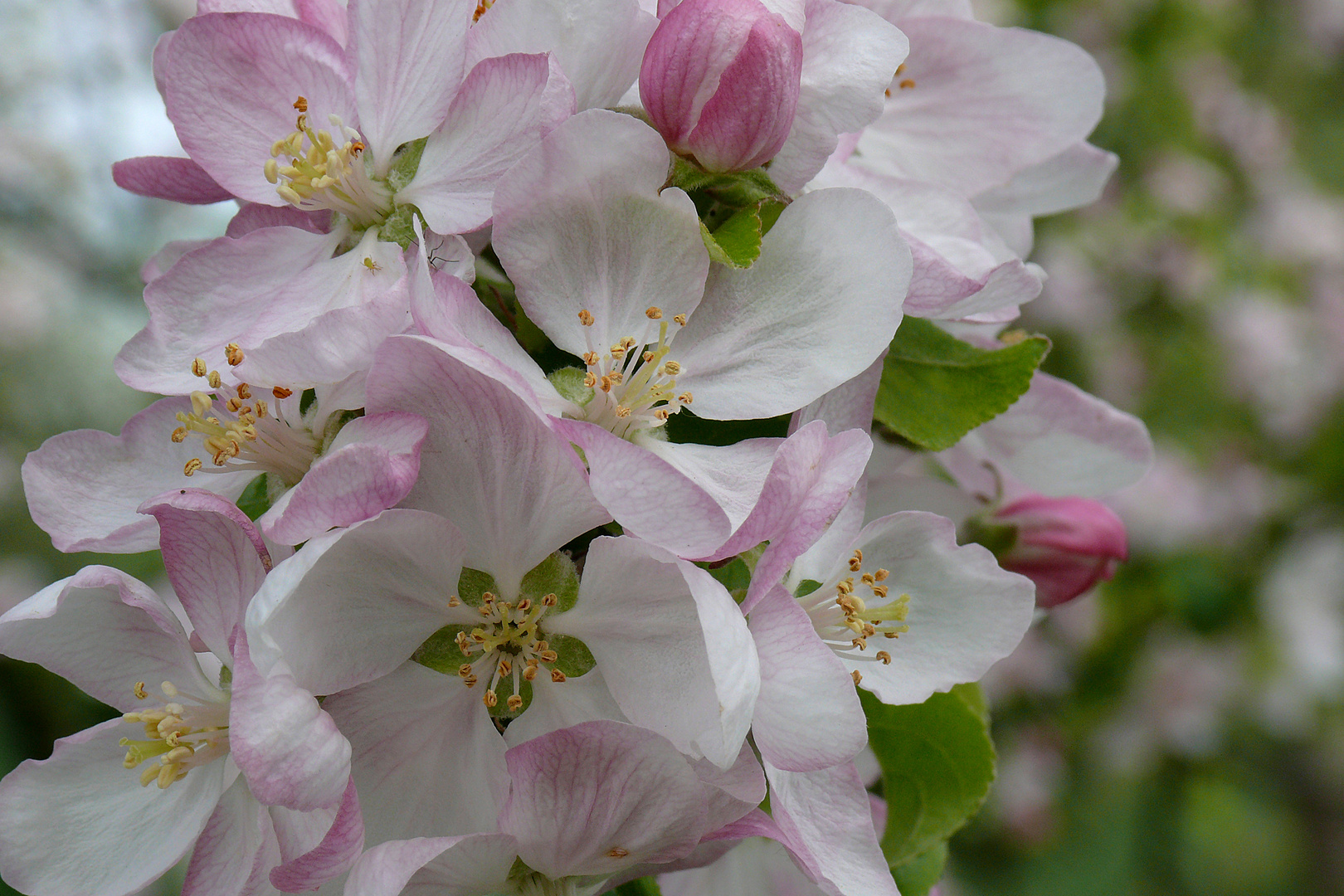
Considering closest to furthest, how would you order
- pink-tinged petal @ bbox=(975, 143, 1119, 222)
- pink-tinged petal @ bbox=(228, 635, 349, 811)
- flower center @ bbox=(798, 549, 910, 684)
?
pink-tinged petal @ bbox=(228, 635, 349, 811)
flower center @ bbox=(798, 549, 910, 684)
pink-tinged petal @ bbox=(975, 143, 1119, 222)

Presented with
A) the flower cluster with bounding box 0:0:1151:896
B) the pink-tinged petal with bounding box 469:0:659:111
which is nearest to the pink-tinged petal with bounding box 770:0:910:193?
the flower cluster with bounding box 0:0:1151:896

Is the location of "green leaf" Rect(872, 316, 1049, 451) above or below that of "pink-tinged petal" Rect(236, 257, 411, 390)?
below

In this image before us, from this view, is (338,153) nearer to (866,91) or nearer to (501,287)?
(501,287)

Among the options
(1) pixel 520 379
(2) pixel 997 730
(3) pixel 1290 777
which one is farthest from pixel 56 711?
(3) pixel 1290 777

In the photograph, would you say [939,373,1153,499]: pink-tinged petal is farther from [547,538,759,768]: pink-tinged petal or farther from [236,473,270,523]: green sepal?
[236,473,270,523]: green sepal

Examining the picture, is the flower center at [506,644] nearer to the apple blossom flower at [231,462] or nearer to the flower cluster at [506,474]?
the flower cluster at [506,474]

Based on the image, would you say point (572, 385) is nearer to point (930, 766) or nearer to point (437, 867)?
point (437, 867)

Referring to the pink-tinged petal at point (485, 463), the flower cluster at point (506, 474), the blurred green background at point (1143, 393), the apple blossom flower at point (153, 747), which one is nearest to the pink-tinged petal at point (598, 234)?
the flower cluster at point (506, 474)
